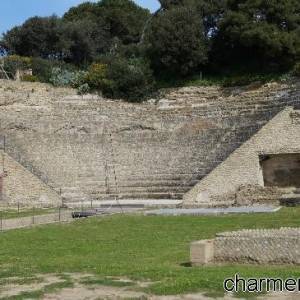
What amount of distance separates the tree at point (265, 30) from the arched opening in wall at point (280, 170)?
11261 millimetres

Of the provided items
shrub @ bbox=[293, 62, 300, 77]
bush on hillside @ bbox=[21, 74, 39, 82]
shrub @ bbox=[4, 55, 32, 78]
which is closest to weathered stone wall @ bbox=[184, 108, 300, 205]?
shrub @ bbox=[293, 62, 300, 77]

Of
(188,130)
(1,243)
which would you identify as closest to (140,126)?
(188,130)

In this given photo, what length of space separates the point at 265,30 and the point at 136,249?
25956 millimetres

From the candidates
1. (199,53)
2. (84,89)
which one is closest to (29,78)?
(84,89)

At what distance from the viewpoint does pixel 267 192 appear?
2503 cm

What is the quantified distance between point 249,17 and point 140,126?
1148cm

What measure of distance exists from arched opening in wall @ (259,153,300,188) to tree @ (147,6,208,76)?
1429 centimetres

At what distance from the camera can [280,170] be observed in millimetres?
28016

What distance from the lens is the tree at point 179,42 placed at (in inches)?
1608

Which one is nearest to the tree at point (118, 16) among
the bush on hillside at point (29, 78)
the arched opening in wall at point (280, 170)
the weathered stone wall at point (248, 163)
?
the bush on hillside at point (29, 78)

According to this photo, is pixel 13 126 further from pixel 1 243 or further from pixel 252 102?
pixel 1 243

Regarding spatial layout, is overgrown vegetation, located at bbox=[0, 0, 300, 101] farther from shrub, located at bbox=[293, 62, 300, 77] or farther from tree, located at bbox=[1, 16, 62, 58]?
tree, located at bbox=[1, 16, 62, 58]

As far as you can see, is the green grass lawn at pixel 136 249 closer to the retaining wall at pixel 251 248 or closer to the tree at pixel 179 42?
Answer: the retaining wall at pixel 251 248

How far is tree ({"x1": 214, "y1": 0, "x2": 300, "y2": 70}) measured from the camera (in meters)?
37.4
